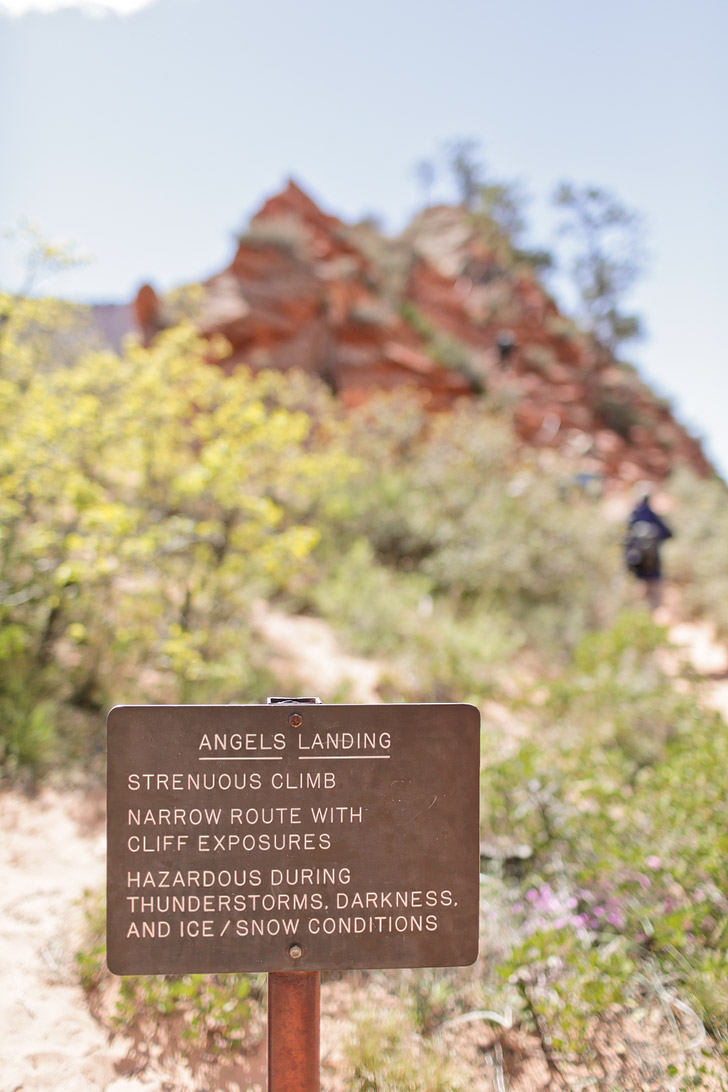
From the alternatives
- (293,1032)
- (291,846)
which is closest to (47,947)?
(293,1032)

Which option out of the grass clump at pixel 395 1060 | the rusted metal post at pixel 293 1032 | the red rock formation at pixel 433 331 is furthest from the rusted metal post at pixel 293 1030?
the red rock formation at pixel 433 331

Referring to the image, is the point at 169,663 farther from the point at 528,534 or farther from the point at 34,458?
the point at 528,534

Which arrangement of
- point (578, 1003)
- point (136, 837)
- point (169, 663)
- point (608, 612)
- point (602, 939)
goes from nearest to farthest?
point (136, 837) < point (578, 1003) < point (602, 939) < point (169, 663) < point (608, 612)

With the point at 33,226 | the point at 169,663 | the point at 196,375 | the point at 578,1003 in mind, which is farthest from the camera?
the point at 196,375

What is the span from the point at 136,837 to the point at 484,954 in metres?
1.87

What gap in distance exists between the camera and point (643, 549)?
963 cm

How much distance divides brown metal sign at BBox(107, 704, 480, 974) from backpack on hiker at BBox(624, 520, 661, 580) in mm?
8614

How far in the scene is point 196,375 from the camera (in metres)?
6.37

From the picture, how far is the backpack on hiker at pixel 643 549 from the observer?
9648 mm

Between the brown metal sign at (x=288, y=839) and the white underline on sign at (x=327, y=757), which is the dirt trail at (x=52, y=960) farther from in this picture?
the white underline on sign at (x=327, y=757)

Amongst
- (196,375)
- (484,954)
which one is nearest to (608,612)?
(196,375)

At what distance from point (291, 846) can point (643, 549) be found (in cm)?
895

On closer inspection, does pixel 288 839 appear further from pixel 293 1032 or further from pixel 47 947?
pixel 47 947

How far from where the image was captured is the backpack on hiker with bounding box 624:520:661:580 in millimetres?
9648
